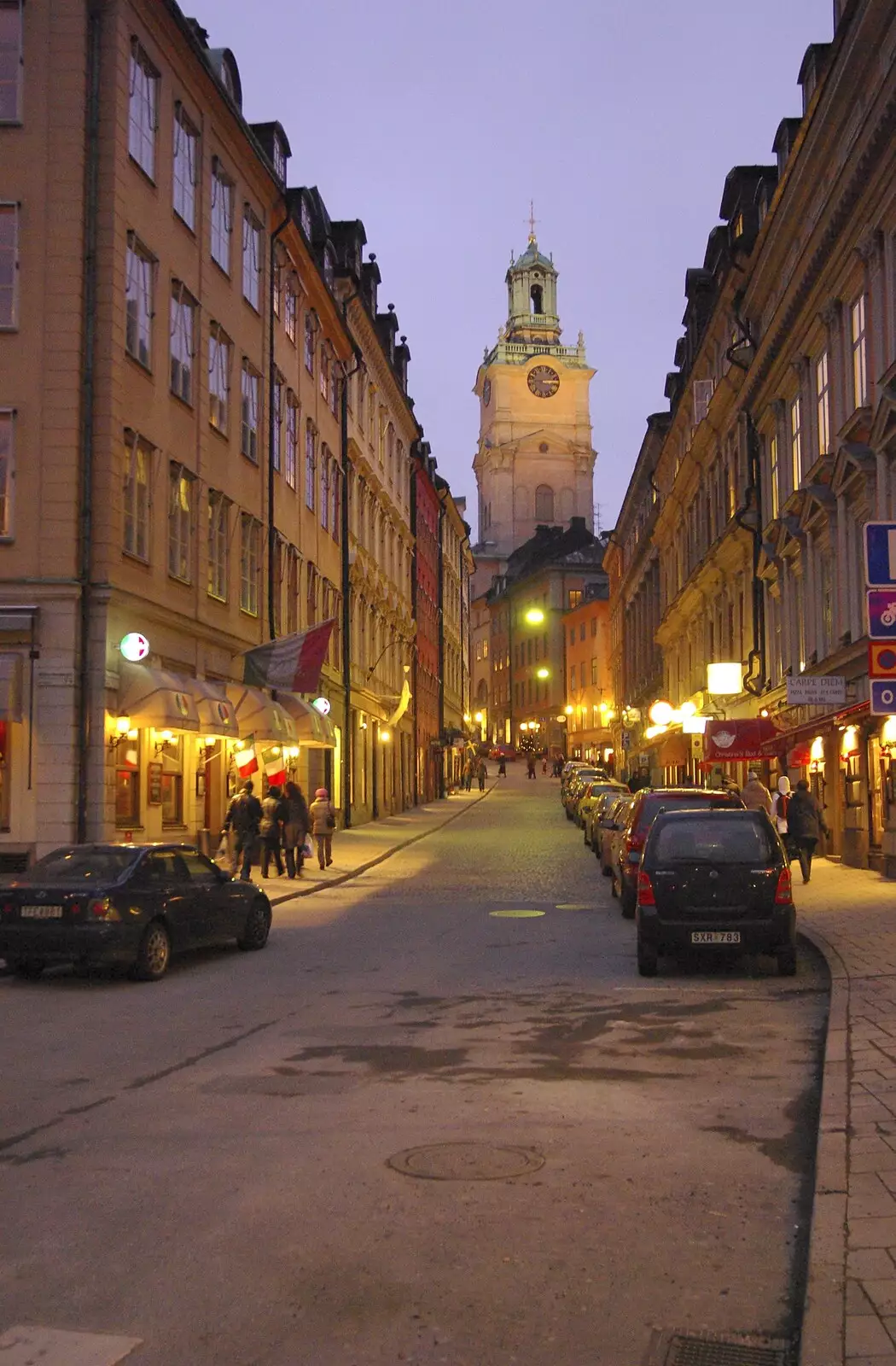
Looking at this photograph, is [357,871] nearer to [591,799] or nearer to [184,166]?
[591,799]

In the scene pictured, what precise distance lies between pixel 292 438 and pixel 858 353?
53.2ft

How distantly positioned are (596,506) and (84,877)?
12515 cm

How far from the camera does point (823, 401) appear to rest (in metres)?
28.8

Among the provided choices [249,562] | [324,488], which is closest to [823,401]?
[249,562]

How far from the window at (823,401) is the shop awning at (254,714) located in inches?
487

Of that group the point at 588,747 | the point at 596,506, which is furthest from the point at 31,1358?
the point at 596,506

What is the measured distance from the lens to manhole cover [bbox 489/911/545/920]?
2086cm

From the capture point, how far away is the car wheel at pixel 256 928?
17.0 metres

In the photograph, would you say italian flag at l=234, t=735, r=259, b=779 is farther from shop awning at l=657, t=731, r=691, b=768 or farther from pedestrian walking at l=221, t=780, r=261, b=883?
shop awning at l=657, t=731, r=691, b=768

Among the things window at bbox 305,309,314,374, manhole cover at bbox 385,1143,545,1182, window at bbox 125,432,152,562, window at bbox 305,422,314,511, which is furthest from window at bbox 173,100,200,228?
manhole cover at bbox 385,1143,545,1182

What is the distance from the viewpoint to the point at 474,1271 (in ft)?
17.9

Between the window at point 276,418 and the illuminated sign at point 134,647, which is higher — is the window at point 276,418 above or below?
above

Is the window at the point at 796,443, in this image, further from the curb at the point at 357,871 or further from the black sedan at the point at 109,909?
the black sedan at the point at 109,909

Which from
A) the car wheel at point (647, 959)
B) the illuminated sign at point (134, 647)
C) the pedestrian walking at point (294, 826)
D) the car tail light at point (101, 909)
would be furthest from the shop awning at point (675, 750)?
the car tail light at point (101, 909)
